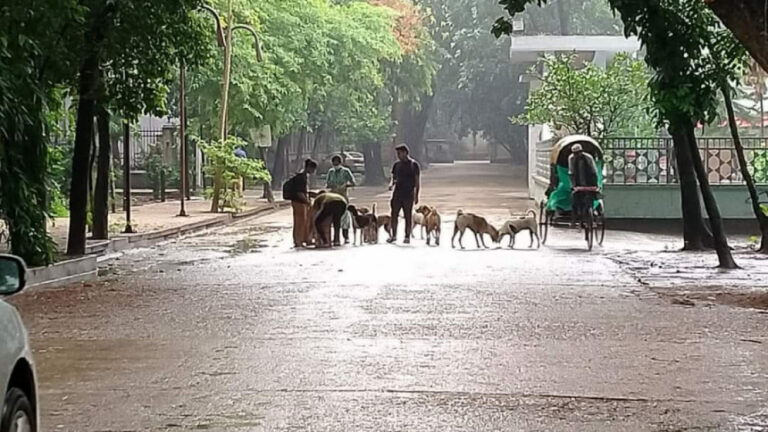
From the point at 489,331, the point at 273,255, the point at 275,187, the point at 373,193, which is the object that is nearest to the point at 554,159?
the point at 273,255

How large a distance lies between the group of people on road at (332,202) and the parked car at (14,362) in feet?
49.9

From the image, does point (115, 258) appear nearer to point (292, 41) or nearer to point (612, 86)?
point (612, 86)

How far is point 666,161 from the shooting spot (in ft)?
81.8

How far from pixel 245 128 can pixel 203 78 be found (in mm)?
2143

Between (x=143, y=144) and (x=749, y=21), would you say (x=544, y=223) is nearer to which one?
(x=749, y=21)

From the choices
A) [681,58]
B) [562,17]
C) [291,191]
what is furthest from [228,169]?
[562,17]

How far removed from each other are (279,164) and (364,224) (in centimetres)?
2515

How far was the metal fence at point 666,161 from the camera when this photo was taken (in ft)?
81.2

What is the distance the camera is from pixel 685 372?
28.9ft

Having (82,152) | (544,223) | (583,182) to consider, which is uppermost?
(82,152)

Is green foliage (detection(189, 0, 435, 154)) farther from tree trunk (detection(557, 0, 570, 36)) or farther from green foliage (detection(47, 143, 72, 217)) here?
tree trunk (detection(557, 0, 570, 36))

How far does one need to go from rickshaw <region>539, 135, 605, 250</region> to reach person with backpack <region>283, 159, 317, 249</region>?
443cm

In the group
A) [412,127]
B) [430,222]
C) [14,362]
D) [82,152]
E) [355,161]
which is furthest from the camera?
[412,127]

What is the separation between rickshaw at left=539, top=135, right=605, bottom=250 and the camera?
21.0 m
